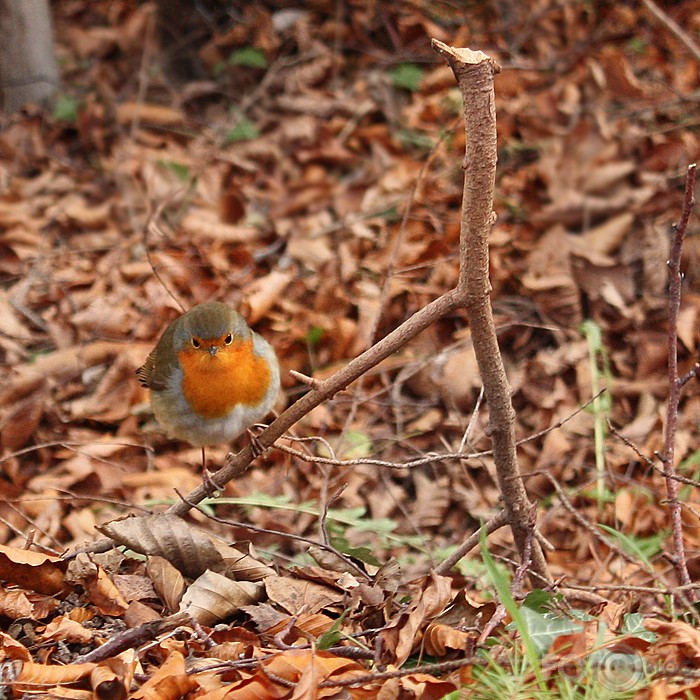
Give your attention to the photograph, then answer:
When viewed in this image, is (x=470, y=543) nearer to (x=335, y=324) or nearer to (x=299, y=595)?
(x=299, y=595)

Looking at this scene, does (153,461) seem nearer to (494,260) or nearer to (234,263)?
(234,263)

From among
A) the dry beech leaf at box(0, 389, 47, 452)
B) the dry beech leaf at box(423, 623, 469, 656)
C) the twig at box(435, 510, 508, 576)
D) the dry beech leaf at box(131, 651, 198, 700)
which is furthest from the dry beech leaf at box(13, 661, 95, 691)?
the dry beech leaf at box(0, 389, 47, 452)

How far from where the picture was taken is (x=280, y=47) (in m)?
7.75

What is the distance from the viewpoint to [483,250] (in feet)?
7.85

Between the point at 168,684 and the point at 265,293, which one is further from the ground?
the point at 168,684

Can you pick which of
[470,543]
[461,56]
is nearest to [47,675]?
[470,543]

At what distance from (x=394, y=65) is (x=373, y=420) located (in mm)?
3355

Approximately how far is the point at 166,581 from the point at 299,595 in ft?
1.32

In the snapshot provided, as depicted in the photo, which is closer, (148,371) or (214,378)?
(214,378)

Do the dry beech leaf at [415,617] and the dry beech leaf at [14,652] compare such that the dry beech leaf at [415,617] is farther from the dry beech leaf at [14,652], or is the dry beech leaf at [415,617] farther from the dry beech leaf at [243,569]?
the dry beech leaf at [14,652]

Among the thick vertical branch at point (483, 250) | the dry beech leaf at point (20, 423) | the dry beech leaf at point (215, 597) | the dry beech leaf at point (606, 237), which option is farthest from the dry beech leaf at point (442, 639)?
the dry beech leaf at point (606, 237)

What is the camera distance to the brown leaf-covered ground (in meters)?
2.65

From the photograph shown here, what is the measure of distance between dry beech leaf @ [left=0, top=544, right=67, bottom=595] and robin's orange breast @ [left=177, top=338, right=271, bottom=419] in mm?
871

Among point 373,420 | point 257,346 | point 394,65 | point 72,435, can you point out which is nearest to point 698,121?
point 394,65
